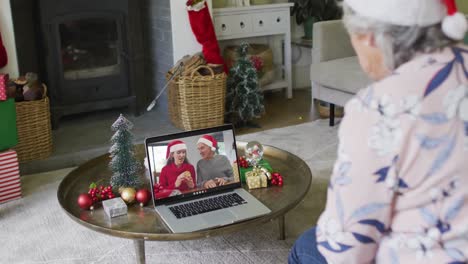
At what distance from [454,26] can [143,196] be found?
1265 mm

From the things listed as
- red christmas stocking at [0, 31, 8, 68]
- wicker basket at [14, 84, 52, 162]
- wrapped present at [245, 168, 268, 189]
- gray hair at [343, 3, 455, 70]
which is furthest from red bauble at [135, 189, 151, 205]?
red christmas stocking at [0, 31, 8, 68]

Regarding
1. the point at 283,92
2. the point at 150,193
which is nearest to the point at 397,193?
the point at 150,193

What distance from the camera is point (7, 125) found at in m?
2.72

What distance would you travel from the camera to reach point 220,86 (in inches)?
141

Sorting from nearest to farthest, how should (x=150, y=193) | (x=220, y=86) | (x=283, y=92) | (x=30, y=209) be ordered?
(x=150, y=193) < (x=30, y=209) < (x=220, y=86) < (x=283, y=92)

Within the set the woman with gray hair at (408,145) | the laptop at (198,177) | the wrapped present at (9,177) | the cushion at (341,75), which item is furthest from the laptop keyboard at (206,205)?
the cushion at (341,75)

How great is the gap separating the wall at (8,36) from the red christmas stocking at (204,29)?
43.6 inches

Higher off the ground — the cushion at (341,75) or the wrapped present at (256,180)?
the cushion at (341,75)

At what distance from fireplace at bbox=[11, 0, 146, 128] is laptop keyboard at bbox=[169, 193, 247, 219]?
79.2 inches

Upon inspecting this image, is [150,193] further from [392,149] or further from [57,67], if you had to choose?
[57,67]

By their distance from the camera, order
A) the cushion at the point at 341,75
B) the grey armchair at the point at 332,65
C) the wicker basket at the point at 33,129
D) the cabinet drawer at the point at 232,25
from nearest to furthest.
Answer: the wicker basket at the point at 33,129, the cushion at the point at 341,75, the grey armchair at the point at 332,65, the cabinet drawer at the point at 232,25

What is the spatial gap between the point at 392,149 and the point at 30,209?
2.09m

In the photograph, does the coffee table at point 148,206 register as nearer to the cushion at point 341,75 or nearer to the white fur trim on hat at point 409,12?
the white fur trim on hat at point 409,12

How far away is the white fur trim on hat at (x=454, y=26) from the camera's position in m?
0.97
